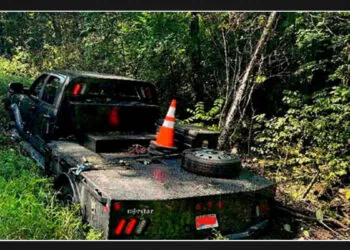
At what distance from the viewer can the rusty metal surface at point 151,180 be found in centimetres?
349

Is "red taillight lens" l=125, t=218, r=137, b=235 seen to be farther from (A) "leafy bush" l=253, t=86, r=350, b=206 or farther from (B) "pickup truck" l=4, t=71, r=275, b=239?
Answer: (A) "leafy bush" l=253, t=86, r=350, b=206

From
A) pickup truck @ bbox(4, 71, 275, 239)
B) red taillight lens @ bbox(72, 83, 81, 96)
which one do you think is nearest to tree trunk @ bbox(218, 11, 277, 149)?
pickup truck @ bbox(4, 71, 275, 239)

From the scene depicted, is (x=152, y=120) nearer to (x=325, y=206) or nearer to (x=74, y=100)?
(x=74, y=100)

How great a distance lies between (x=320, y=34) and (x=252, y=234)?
3523 mm

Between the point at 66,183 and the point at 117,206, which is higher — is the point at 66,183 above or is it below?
below

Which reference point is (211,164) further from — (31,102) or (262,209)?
(31,102)

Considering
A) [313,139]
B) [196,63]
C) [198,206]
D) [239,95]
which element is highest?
[196,63]

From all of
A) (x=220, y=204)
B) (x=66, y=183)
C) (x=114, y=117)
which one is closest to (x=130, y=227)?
(x=220, y=204)

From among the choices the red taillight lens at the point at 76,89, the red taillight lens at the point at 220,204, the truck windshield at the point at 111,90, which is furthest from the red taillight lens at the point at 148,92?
the red taillight lens at the point at 220,204

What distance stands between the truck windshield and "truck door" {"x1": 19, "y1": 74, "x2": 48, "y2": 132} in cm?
83

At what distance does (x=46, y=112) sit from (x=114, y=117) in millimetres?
847

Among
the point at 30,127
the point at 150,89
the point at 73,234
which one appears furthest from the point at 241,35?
the point at 73,234

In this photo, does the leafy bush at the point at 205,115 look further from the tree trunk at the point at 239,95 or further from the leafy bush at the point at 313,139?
the leafy bush at the point at 313,139

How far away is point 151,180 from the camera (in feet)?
12.5
